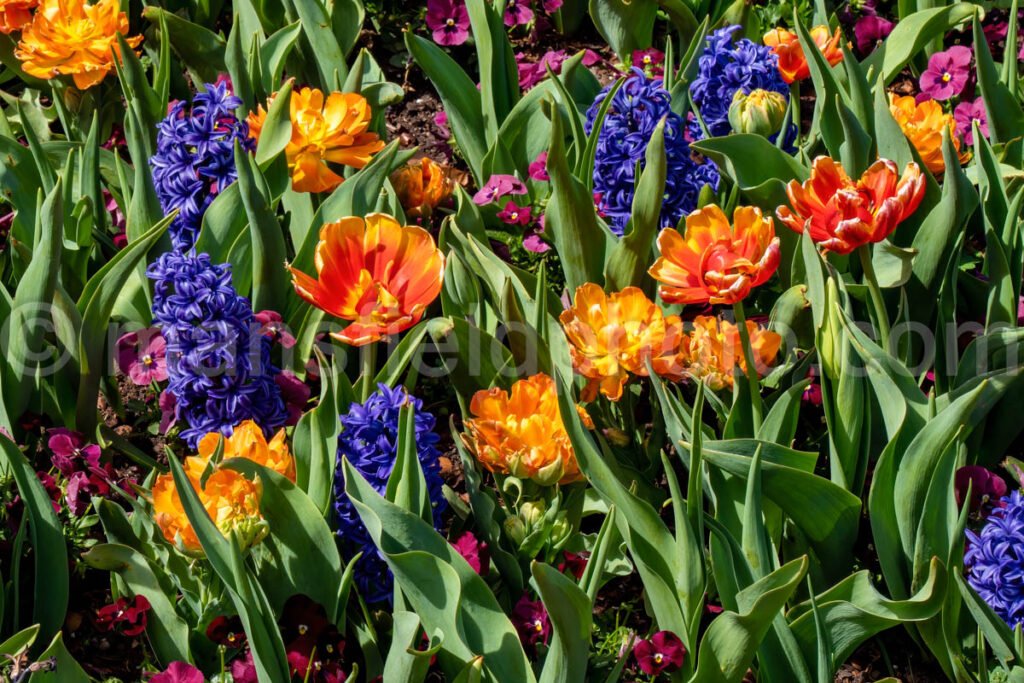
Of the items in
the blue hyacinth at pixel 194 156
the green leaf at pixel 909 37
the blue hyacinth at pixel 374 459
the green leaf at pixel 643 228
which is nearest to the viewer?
the blue hyacinth at pixel 374 459

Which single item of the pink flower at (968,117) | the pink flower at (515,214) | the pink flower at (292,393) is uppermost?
the pink flower at (515,214)

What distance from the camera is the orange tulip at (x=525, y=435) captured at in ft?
5.62

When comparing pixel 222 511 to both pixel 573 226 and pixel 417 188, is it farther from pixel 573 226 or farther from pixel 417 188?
pixel 417 188

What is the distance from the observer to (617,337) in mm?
1833

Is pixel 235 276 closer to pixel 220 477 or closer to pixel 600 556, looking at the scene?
pixel 220 477

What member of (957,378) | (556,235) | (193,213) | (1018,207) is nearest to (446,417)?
(556,235)

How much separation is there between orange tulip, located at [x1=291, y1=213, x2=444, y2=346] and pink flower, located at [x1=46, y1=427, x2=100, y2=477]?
0.46 m

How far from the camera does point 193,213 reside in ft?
7.11

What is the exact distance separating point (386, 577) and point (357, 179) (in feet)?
2.53

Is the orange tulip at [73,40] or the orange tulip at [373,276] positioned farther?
the orange tulip at [73,40]

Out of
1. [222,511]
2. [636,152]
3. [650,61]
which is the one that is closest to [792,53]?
[650,61]

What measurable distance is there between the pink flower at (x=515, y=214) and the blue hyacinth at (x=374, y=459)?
0.79m

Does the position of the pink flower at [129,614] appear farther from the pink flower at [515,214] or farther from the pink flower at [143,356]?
the pink flower at [515,214]

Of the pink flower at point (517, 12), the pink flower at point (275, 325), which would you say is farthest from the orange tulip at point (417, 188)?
the pink flower at point (517, 12)
